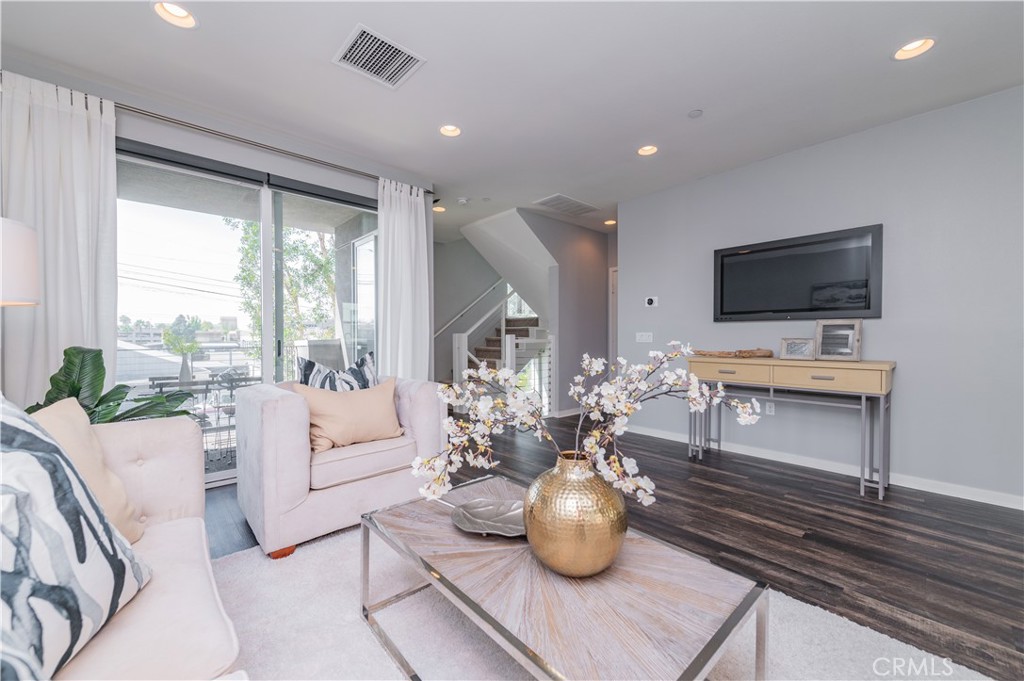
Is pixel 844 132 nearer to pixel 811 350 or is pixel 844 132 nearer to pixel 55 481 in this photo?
pixel 811 350

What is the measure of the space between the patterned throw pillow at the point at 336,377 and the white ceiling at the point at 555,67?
1677 millimetres

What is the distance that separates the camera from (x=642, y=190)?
14.1 ft

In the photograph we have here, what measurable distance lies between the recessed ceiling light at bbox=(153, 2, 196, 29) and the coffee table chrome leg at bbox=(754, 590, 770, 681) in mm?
3117

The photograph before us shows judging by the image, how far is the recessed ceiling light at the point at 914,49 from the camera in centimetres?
212

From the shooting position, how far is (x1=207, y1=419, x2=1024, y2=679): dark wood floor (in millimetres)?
1521

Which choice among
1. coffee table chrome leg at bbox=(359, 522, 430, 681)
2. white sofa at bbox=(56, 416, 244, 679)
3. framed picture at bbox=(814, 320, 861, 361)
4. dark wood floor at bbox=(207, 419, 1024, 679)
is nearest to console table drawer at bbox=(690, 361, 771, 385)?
framed picture at bbox=(814, 320, 861, 361)

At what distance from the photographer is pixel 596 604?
0.99 metres

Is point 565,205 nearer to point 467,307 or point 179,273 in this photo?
point 467,307

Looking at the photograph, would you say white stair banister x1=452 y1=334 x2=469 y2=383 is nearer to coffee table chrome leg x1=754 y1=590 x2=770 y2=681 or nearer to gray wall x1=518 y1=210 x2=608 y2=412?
gray wall x1=518 y1=210 x2=608 y2=412

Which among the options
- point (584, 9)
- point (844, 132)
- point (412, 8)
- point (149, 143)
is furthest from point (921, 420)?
point (149, 143)

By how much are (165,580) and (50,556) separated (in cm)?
31

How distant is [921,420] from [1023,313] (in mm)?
819

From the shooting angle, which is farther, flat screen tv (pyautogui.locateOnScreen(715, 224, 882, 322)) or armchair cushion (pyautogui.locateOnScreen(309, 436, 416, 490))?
flat screen tv (pyautogui.locateOnScreen(715, 224, 882, 322))

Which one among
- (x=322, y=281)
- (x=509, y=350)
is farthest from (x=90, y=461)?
(x=509, y=350)
